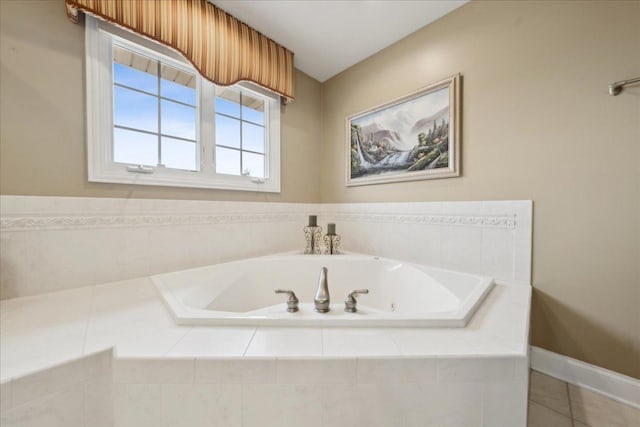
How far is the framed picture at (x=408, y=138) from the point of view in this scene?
1665 millimetres

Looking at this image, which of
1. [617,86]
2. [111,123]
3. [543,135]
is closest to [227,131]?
[111,123]

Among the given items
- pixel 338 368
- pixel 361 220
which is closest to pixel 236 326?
pixel 338 368

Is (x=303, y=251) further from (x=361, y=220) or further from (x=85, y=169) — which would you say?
(x=85, y=169)

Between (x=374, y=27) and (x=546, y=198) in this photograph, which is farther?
(x=374, y=27)

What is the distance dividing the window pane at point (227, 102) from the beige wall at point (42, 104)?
2.53 ft

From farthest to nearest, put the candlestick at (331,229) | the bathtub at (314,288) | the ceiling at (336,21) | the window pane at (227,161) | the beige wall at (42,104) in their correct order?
the candlestick at (331,229) → the window pane at (227,161) → the ceiling at (336,21) → the beige wall at (42,104) → the bathtub at (314,288)

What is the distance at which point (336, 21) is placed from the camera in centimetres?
176

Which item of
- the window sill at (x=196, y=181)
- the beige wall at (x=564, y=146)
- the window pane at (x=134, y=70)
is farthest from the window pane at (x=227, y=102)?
the beige wall at (x=564, y=146)

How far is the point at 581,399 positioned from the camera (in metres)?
1.14

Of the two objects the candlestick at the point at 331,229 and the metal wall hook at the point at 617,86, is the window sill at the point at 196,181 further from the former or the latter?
the metal wall hook at the point at 617,86

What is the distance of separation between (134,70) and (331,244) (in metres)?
1.81

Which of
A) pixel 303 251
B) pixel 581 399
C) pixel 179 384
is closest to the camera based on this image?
pixel 179 384

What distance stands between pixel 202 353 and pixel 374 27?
2.24 meters

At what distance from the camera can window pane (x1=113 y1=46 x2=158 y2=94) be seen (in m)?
1.45
